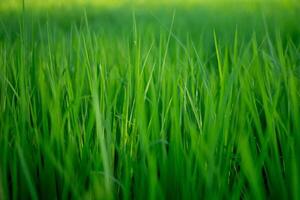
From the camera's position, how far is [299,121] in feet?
1.35

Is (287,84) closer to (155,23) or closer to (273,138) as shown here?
(273,138)

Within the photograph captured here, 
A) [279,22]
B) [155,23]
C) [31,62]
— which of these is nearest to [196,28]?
[155,23]

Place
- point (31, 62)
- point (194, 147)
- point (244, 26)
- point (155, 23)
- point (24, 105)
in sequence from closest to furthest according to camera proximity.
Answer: point (194, 147), point (24, 105), point (31, 62), point (244, 26), point (155, 23)

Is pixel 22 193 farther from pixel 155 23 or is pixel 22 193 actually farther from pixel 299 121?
pixel 155 23

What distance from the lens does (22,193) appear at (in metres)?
0.41

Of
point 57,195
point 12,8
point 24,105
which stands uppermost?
point 12,8

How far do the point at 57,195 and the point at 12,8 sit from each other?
35.1 inches

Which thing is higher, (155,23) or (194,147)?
(155,23)

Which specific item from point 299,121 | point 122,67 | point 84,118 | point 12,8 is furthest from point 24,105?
point 12,8

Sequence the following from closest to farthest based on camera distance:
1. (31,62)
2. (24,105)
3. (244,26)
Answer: (24,105)
(31,62)
(244,26)

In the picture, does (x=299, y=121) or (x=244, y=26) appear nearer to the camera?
(x=299, y=121)

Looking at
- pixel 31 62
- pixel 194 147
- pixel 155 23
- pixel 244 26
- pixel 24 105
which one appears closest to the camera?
pixel 194 147

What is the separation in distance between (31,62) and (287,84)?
1.40ft

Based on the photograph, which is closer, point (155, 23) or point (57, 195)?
point (57, 195)
